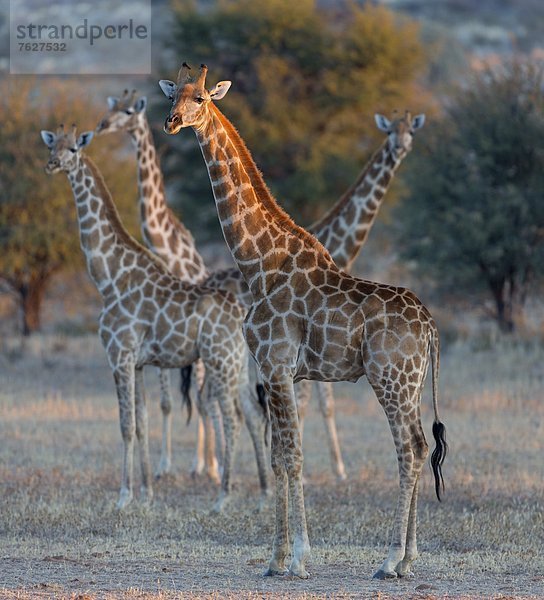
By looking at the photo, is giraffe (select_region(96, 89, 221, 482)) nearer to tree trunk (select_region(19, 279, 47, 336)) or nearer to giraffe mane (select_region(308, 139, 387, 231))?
giraffe mane (select_region(308, 139, 387, 231))

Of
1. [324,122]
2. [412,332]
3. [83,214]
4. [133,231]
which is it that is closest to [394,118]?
[83,214]

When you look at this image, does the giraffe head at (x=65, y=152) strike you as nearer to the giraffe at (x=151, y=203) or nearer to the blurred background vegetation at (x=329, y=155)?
the giraffe at (x=151, y=203)

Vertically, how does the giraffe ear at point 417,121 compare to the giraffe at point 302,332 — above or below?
above

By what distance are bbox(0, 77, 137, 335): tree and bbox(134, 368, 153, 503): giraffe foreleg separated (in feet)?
41.7

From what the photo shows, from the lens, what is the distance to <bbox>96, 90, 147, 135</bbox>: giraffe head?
13742 millimetres

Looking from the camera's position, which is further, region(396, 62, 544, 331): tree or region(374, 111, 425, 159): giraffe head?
region(396, 62, 544, 331): tree

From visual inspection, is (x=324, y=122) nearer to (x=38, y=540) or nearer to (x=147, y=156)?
(x=147, y=156)

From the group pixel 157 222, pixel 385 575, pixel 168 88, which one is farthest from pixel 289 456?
pixel 157 222

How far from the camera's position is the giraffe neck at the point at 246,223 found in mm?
8445

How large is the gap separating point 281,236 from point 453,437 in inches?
268

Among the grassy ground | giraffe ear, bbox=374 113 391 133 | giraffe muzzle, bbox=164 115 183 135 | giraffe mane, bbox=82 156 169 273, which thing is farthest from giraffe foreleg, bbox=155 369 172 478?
giraffe muzzle, bbox=164 115 183 135

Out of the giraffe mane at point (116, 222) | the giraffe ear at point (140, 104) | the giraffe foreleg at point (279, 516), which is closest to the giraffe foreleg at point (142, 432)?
the giraffe mane at point (116, 222)

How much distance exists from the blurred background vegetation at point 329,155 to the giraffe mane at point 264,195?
45.8 feet

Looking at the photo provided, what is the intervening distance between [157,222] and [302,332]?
597cm
